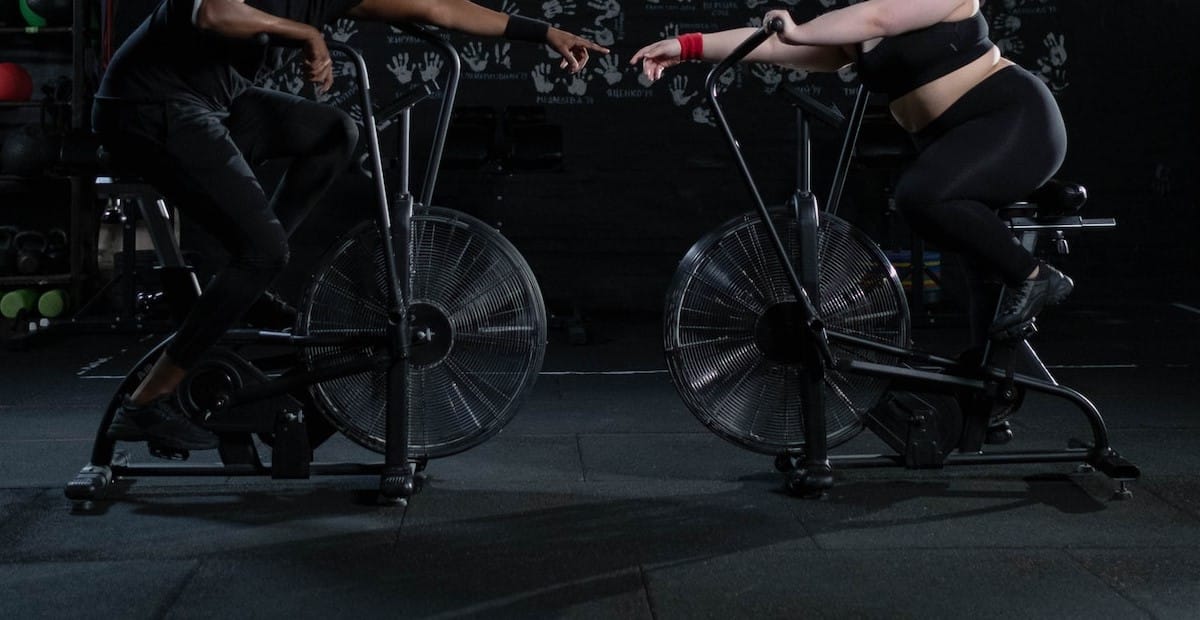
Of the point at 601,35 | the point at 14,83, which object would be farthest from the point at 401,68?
the point at 14,83

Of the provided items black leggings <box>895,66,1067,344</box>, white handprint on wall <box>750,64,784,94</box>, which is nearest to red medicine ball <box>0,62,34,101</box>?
white handprint on wall <box>750,64,784,94</box>

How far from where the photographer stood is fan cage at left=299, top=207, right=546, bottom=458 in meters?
3.01

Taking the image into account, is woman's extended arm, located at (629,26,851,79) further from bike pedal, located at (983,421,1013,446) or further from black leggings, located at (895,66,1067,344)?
bike pedal, located at (983,421,1013,446)

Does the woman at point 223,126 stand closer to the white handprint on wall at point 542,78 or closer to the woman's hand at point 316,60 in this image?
the woman's hand at point 316,60

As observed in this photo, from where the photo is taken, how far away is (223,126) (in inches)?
112

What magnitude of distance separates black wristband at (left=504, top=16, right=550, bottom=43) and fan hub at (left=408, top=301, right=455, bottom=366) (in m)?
0.66

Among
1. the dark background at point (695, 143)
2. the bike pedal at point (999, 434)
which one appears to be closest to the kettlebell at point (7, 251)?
the dark background at point (695, 143)

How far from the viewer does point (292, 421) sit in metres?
2.97

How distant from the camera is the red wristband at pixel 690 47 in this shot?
9.55ft

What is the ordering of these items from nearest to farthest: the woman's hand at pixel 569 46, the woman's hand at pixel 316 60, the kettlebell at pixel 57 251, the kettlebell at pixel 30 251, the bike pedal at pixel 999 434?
1. the woman's hand at pixel 316 60
2. the woman's hand at pixel 569 46
3. the bike pedal at pixel 999 434
4. the kettlebell at pixel 30 251
5. the kettlebell at pixel 57 251

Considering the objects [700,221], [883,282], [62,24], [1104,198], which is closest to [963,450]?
[883,282]

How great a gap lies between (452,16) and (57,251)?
431 cm

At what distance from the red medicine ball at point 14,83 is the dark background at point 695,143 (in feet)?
3.81

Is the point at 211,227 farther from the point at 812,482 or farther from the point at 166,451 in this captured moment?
the point at 812,482
